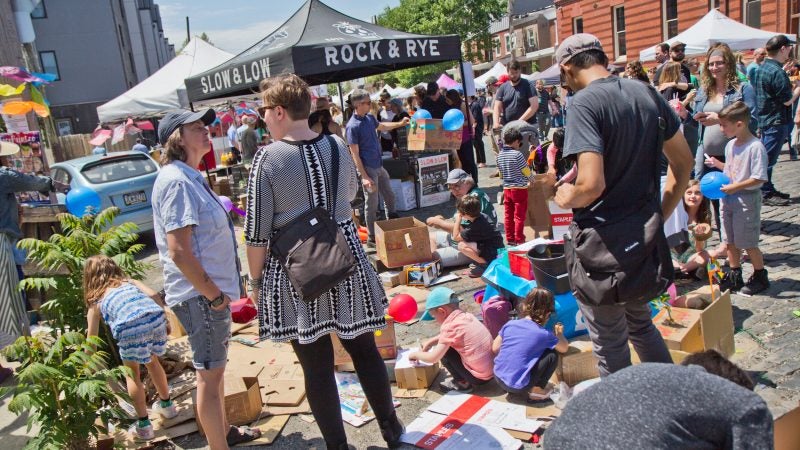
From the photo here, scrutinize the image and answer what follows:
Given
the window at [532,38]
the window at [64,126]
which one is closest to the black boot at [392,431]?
the window at [64,126]

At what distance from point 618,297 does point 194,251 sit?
1.97 metres

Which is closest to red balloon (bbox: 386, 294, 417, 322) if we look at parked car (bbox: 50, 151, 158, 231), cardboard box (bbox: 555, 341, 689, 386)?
cardboard box (bbox: 555, 341, 689, 386)

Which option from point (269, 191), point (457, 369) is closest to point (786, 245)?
point (457, 369)

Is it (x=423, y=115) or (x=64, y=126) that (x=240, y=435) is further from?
(x=64, y=126)

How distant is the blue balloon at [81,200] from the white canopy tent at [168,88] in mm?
6180

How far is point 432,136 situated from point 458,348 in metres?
6.06

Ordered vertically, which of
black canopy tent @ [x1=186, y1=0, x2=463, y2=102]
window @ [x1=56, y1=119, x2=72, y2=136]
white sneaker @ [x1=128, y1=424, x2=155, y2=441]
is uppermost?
window @ [x1=56, y1=119, x2=72, y2=136]

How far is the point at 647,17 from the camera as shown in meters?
25.7

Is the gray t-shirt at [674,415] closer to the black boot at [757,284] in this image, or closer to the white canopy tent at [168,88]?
the black boot at [757,284]

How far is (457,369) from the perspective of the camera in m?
3.91

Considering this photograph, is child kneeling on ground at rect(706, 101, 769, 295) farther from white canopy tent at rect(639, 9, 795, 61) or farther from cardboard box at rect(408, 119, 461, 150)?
white canopy tent at rect(639, 9, 795, 61)

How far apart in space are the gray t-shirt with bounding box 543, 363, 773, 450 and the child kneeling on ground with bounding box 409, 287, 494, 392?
90.7 inches

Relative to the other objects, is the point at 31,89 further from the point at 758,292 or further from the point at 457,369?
the point at 758,292

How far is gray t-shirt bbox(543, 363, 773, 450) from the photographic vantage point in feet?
4.62
